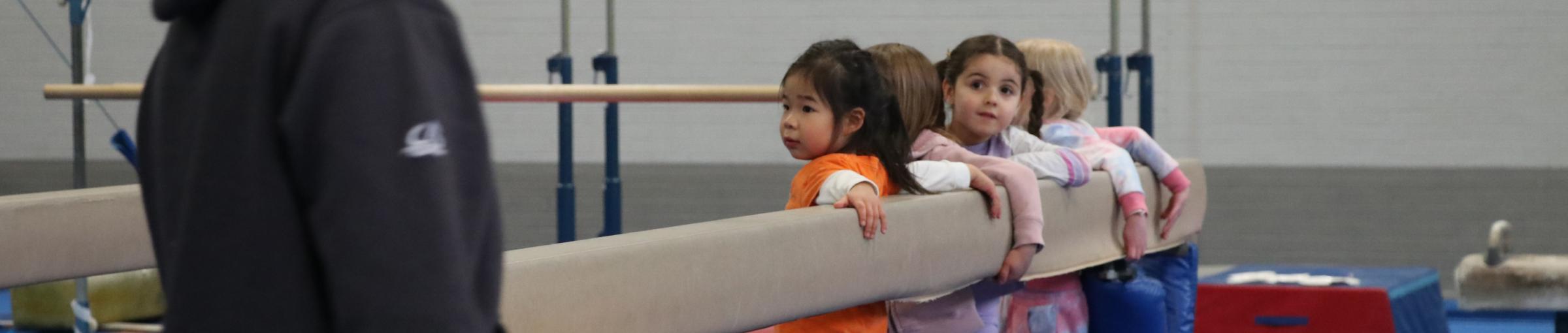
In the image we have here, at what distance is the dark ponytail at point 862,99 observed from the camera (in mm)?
2320

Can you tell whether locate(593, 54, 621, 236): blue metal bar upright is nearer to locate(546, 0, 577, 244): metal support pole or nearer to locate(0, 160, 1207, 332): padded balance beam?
locate(546, 0, 577, 244): metal support pole

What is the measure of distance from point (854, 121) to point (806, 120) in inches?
3.6

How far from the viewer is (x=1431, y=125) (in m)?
6.51

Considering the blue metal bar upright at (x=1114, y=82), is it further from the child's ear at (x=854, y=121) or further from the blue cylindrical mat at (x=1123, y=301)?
the child's ear at (x=854, y=121)

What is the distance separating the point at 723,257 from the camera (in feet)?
5.58

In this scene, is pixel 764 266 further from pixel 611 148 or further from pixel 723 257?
pixel 611 148

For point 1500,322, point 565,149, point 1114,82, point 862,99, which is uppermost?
point 862,99

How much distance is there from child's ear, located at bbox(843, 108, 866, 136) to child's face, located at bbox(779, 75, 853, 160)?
28 mm

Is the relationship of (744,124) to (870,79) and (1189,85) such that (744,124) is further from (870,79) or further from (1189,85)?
(870,79)

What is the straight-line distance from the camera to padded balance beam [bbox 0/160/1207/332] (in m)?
1.46

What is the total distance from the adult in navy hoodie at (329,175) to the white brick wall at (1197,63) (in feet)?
19.9

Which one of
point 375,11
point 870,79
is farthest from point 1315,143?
point 375,11

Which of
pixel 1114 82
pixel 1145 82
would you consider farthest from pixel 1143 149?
pixel 1145 82

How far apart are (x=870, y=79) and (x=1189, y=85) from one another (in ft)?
15.3
